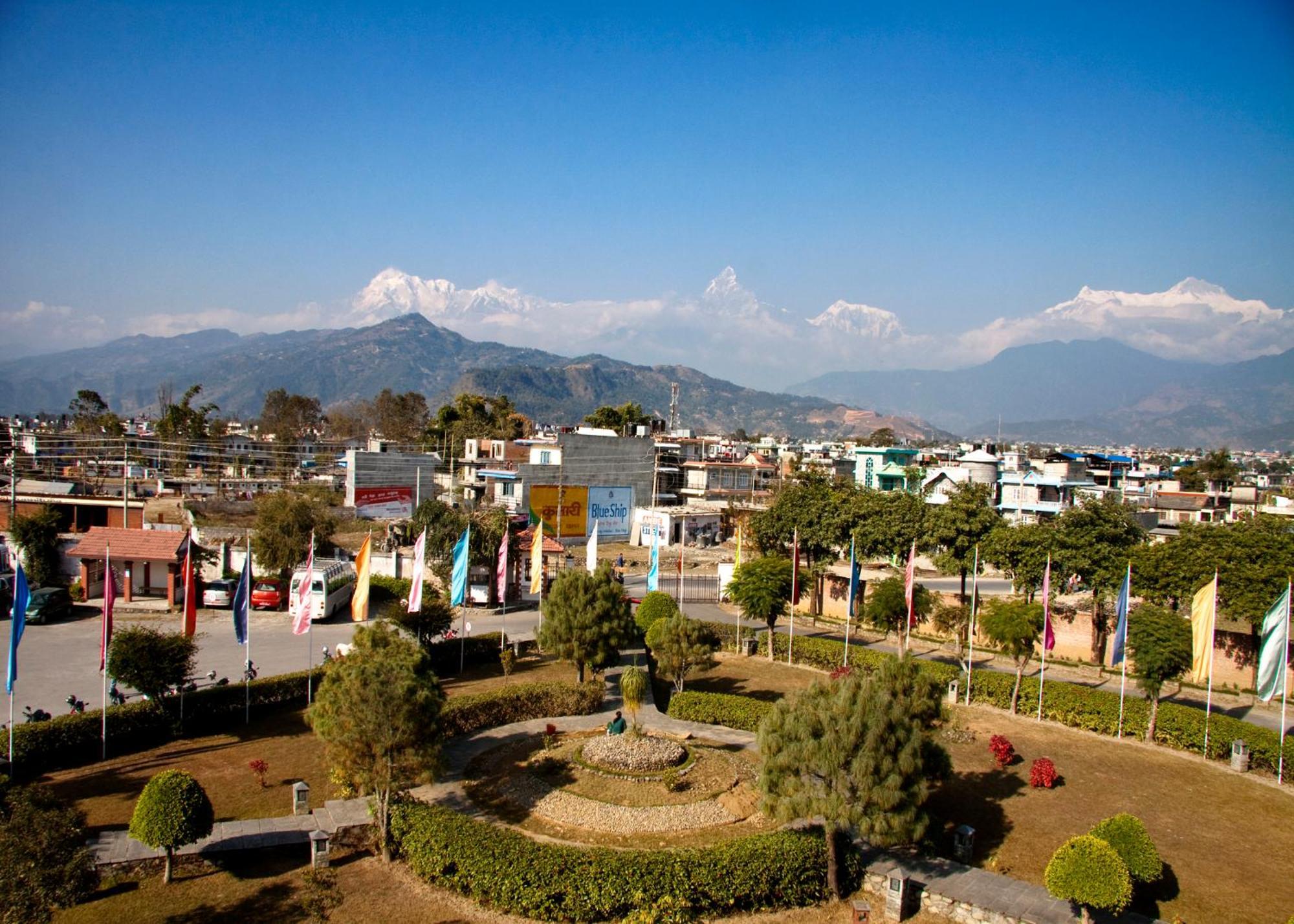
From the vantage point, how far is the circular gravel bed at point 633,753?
59.9ft

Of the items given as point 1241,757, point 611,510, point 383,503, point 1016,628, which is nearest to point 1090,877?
point 1241,757

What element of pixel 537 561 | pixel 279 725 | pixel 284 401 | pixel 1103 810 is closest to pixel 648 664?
pixel 537 561

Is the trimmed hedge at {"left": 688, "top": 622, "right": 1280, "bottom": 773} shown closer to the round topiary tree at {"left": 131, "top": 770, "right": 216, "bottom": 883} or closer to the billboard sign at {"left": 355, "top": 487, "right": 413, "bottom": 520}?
the round topiary tree at {"left": 131, "top": 770, "right": 216, "bottom": 883}

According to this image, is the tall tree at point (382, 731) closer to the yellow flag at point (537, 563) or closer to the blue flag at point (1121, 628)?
the yellow flag at point (537, 563)

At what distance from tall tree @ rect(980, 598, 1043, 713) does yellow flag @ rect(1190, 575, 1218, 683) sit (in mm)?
4879

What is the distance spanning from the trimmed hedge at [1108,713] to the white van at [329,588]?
1728cm

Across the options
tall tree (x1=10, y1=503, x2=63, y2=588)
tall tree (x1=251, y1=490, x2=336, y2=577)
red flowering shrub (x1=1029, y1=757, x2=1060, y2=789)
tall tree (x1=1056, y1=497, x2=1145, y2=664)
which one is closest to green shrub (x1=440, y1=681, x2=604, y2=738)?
red flowering shrub (x1=1029, y1=757, x2=1060, y2=789)

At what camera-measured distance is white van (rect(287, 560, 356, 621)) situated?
32469 millimetres

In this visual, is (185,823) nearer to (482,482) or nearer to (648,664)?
(648,664)

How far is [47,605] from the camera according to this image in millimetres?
30969

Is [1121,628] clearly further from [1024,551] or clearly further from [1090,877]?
[1024,551]

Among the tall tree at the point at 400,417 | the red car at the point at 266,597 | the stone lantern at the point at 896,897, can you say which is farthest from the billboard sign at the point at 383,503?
the tall tree at the point at 400,417

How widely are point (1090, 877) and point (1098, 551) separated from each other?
22.4 metres

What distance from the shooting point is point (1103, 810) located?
17.9 m
